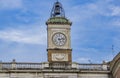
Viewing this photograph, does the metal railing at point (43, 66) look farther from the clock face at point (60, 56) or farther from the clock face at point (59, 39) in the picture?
the clock face at point (59, 39)

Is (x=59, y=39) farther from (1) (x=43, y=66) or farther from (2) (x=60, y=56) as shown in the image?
(1) (x=43, y=66)

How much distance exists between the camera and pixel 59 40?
2630 inches

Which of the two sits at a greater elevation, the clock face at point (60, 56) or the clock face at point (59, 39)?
the clock face at point (59, 39)

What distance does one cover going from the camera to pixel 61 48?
66.6m

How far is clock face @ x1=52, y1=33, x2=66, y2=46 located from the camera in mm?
66750

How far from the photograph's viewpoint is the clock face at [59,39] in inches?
2628

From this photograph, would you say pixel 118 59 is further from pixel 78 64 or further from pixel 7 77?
pixel 7 77

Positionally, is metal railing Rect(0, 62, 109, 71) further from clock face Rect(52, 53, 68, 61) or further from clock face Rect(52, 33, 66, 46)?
clock face Rect(52, 33, 66, 46)

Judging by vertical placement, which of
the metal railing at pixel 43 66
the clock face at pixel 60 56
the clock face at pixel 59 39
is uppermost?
the clock face at pixel 59 39

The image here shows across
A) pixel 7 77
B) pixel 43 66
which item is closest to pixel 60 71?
pixel 43 66

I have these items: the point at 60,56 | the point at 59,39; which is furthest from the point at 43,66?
the point at 59,39

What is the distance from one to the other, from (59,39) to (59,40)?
13 cm

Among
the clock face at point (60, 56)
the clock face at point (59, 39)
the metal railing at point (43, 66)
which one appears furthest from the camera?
the clock face at point (59, 39)

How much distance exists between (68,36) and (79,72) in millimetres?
4887
